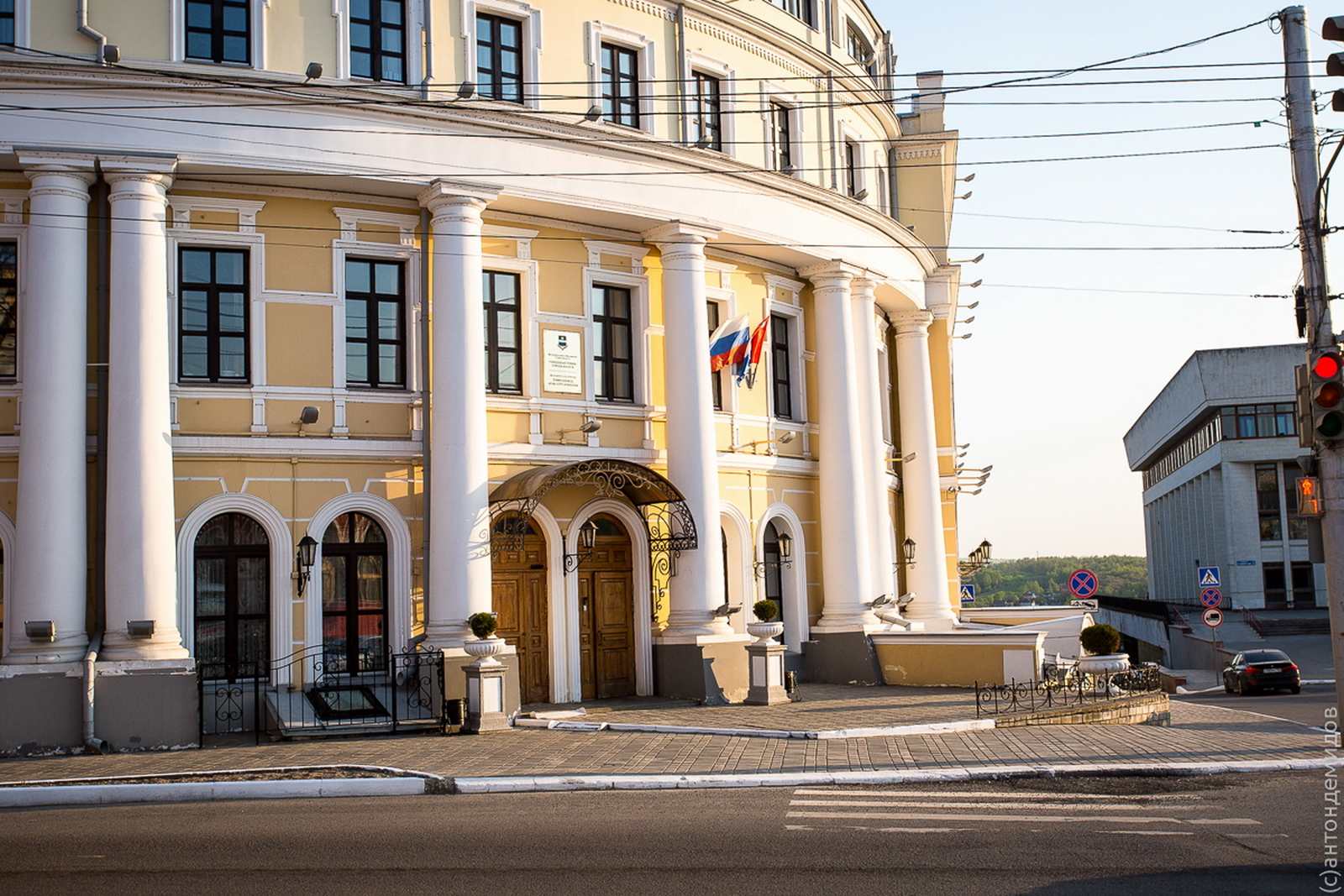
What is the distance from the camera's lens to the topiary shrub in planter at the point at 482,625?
20188mm

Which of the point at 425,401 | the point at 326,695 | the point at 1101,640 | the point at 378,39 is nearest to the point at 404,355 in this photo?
the point at 425,401

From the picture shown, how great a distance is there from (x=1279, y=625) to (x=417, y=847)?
199 feet

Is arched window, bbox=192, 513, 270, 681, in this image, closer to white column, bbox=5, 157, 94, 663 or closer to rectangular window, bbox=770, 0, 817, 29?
white column, bbox=5, 157, 94, 663

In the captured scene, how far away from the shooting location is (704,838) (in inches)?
428

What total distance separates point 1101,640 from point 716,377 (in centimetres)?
936

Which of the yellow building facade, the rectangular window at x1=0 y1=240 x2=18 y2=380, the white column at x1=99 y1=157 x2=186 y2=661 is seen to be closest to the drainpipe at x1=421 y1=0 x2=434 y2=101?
the yellow building facade

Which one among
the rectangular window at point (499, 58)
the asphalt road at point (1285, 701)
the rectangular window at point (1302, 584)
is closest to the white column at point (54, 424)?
the rectangular window at point (499, 58)

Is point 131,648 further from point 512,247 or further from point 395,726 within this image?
point 512,247

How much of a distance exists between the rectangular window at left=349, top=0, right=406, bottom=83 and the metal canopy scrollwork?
731 cm

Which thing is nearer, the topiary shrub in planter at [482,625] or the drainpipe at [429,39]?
the topiary shrub in planter at [482,625]

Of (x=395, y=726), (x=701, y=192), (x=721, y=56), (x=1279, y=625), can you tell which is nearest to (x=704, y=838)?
(x=395, y=726)

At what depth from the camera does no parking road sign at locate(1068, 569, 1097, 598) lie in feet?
88.1

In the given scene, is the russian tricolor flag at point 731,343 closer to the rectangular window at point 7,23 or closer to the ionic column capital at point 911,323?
the ionic column capital at point 911,323

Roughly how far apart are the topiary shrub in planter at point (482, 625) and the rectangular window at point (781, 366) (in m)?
10.5
